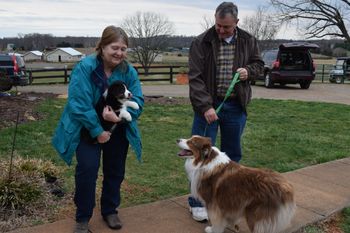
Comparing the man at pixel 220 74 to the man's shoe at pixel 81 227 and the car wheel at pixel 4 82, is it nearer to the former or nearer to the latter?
the man's shoe at pixel 81 227

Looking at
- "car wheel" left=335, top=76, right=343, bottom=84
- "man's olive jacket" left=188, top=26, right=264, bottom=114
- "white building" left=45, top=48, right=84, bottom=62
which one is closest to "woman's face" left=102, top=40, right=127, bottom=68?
"man's olive jacket" left=188, top=26, right=264, bottom=114

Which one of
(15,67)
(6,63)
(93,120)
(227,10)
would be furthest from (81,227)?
(6,63)

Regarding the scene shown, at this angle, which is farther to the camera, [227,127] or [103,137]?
[227,127]

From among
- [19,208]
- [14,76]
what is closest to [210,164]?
[19,208]

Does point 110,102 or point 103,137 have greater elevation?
point 110,102

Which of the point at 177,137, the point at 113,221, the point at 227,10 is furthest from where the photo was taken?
the point at 177,137

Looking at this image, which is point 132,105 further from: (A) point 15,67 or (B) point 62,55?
(B) point 62,55

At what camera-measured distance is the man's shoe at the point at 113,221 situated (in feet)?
13.6

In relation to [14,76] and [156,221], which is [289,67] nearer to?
[14,76]

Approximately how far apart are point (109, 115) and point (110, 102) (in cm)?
14

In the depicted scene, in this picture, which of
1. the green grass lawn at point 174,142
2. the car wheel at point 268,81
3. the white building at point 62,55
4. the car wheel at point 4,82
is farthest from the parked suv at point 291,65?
the white building at point 62,55

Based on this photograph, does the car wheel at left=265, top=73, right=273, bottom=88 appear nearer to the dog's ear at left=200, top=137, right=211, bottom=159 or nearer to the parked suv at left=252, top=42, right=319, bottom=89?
the parked suv at left=252, top=42, right=319, bottom=89

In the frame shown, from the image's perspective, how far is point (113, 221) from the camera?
4.18 m

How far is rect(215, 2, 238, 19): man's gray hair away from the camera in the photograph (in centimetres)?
403
